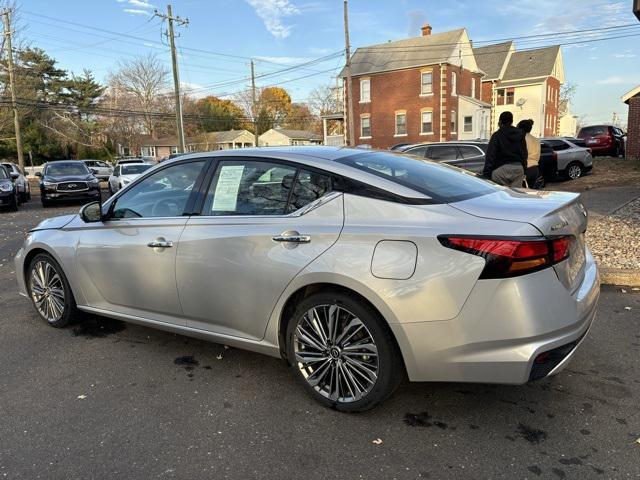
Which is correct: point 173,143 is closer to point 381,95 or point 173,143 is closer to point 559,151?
point 381,95

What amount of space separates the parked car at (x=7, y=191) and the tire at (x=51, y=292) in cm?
1289

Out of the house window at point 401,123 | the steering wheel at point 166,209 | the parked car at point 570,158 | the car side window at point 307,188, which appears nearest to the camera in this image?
the car side window at point 307,188

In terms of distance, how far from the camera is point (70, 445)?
282 cm

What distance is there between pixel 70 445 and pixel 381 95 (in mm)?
38985

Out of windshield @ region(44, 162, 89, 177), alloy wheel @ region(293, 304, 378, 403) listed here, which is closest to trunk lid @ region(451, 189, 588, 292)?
alloy wheel @ region(293, 304, 378, 403)

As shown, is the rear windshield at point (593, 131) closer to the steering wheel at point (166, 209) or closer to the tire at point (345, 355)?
the steering wheel at point (166, 209)

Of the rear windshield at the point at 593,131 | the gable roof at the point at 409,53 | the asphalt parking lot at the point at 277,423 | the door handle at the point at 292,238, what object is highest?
the gable roof at the point at 409,53

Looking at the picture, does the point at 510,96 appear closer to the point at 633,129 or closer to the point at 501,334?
the point at 633,129

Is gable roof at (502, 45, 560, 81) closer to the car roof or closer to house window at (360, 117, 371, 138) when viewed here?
house window at (360, 117, 371, 138)

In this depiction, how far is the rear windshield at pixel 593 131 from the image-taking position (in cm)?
2480

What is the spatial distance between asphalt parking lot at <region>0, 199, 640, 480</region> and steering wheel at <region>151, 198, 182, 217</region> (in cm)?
115

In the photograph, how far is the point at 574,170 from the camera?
17.3 meters

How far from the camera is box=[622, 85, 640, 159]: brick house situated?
2034 cm

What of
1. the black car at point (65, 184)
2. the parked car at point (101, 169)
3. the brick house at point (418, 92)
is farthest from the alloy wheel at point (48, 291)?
the brick house at point (418, 92)
